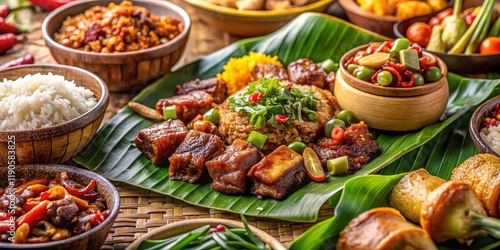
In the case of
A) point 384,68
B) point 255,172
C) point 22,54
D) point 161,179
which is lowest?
point 22,54

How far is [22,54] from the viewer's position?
732 cm

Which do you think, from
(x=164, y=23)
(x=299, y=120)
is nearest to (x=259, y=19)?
(x=164, y=23)

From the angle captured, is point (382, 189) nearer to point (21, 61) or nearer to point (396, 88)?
point (396, 88)

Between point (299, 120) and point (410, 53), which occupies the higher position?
point (410, 53)

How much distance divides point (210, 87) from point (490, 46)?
2.96m

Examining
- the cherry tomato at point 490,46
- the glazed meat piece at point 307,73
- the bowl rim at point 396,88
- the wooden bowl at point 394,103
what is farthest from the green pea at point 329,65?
the cherry tomato at point 490,46

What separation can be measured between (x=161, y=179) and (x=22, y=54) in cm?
328

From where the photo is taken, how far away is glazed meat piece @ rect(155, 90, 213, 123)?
5707 millimetres

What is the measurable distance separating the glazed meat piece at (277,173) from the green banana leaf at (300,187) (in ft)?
0.22

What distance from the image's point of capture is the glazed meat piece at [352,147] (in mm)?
5051

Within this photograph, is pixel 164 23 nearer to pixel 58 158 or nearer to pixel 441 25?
pixel 58 158

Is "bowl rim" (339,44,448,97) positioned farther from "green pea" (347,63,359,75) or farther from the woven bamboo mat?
the woven bamboo mat

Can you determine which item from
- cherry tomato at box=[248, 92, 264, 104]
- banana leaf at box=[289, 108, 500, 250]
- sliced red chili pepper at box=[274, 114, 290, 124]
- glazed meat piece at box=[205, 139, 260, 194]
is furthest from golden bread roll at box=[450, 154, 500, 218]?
cherry tomato at box=[248, 92, 264, 104]

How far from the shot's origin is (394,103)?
532cm
